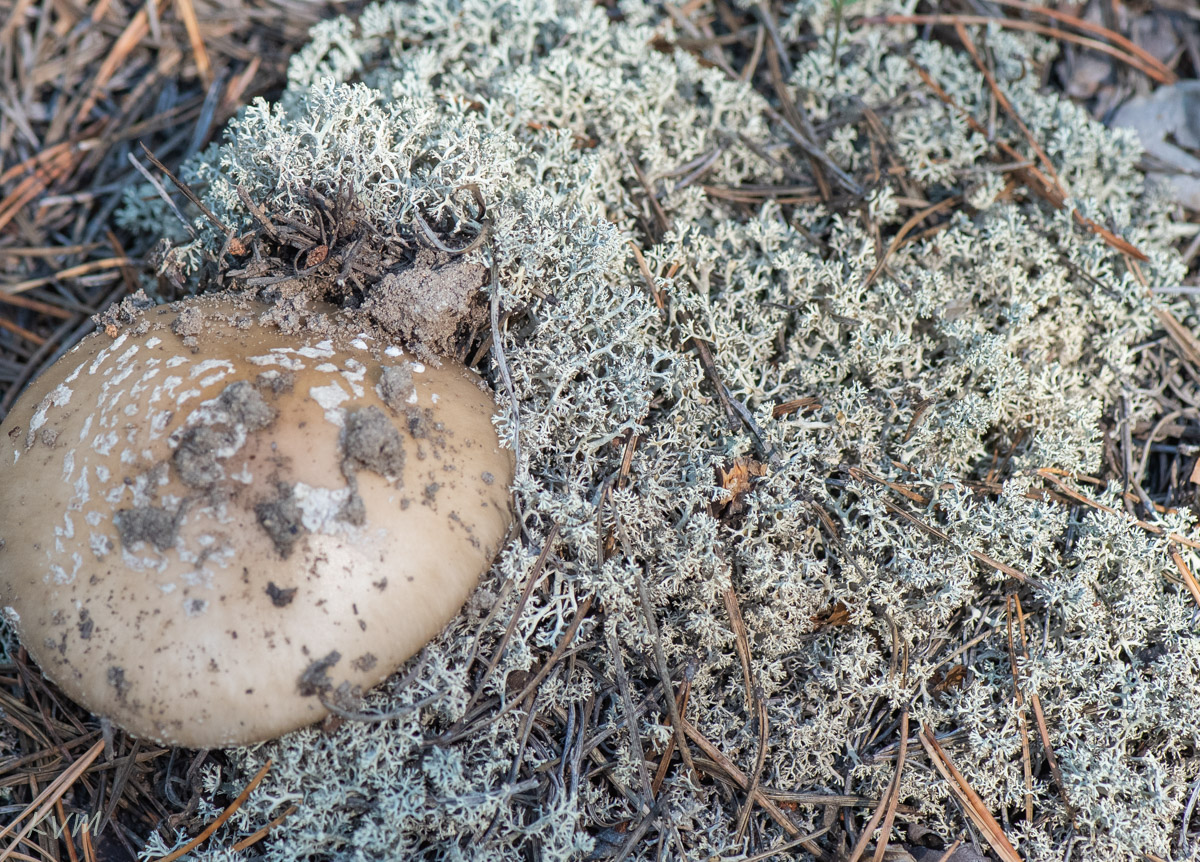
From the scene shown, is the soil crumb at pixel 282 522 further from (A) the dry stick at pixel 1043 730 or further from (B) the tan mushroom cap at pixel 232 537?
(A) the dry stick at pixel 1043 730

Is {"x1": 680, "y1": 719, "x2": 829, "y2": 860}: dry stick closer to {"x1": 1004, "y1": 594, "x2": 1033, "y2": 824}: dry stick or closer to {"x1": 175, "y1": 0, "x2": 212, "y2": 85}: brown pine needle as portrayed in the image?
{"x1": 1004, "y1": 594, "x2": 1033, "y2": 824}: dry stick

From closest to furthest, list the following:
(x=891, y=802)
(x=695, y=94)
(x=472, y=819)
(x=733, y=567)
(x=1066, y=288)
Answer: (x=472, y=819) < (x=891, y=802) < (x=733, y=567) < (x=1066, y=288) < (x=695, y=94)

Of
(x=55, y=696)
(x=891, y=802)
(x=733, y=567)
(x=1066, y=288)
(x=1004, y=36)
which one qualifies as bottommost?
(x=55, y=696)

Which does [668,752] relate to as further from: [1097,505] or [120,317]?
[120,317]

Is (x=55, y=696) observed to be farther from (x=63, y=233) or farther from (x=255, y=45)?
(x=255, y=45)

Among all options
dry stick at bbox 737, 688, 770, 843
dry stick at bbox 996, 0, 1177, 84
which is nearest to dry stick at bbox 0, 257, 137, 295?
dry stick at bbox 737, 688, 770, 843

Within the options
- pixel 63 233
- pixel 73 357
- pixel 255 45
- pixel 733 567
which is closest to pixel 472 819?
pixel 733 567

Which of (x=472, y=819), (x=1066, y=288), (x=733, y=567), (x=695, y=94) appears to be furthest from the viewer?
(x=695, y=94)
